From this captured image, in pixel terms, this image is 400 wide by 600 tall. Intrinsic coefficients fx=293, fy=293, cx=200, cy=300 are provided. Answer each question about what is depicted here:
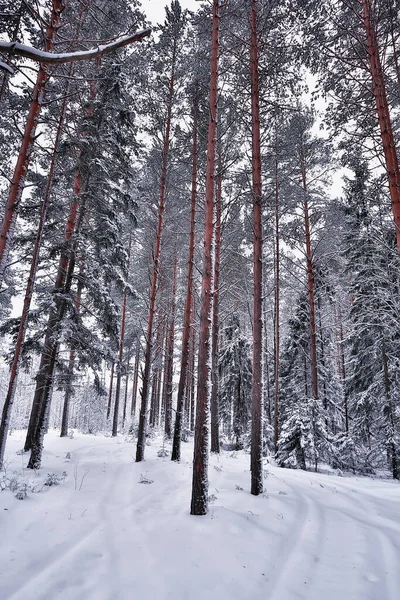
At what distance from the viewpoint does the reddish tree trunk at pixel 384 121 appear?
19.5 ft

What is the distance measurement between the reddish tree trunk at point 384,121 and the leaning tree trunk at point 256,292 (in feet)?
8.87

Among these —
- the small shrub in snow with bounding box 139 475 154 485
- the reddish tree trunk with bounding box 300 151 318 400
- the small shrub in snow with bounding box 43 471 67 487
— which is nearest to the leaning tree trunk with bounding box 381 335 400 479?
the reddish tree trunk with bounding box 300 151 318 400

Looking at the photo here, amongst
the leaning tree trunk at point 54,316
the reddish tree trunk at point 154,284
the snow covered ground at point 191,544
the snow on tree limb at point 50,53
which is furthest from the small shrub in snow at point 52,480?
the snow on tree limb at point 50,53

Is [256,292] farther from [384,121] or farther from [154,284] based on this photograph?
[384,121]

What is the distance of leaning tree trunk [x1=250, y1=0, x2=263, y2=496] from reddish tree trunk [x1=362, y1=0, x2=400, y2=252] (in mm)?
2702

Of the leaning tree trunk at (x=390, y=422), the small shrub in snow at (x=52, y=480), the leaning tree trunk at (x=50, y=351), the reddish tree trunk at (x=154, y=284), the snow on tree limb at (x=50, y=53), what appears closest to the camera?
the snow on tree limb at (x=50, y=53)

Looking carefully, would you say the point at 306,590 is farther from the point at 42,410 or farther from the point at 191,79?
the point at 191,79

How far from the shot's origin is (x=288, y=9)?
801 cm

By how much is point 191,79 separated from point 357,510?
44.3 feet

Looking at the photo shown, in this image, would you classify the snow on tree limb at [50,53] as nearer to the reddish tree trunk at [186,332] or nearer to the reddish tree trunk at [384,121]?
the reddish tree trunk at [384,121]

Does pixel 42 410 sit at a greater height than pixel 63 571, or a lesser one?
greater

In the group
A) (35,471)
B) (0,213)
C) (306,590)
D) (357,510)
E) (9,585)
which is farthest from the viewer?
(0,213)

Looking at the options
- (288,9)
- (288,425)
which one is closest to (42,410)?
(288,425)

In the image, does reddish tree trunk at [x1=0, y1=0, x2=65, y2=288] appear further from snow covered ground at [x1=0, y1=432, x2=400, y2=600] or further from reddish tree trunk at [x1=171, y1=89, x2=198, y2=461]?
reddish tree trunk at [x1=171, y1=89, x2=198, y2=461]
